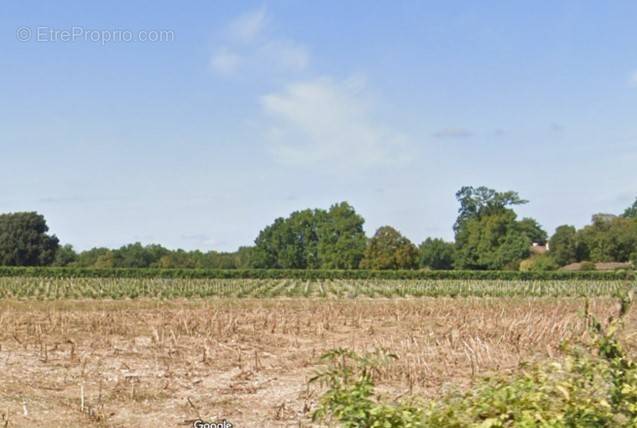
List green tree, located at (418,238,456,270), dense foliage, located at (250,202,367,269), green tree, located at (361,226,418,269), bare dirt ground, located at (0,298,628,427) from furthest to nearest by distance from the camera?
green tree, located at (418,238,456,270), dense foliage, located at (250,202,367,269), green tree, located at (361,226,418,269), bare dirt ground, located at (0,298,628,427)

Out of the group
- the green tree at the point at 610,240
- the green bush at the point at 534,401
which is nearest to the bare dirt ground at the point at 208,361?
the green bush at the point at 534,401

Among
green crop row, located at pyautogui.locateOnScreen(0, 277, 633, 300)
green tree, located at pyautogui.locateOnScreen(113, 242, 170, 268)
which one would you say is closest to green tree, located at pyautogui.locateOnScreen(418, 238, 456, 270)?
green tree, located at pyautogui.locateOnScreen(113, 242, 170, 268)

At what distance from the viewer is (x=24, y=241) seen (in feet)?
284

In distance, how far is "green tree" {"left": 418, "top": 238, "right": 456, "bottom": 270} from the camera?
342ft

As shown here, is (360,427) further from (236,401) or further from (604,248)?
(604,248)

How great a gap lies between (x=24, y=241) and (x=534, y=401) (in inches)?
3618

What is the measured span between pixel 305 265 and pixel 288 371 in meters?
88.9

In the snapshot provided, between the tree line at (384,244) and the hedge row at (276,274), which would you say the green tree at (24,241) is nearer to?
the tree line at (384,244)

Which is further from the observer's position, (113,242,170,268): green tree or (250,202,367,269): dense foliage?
(113,242,170,268): green tree

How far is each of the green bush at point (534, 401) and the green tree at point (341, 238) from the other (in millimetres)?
88373

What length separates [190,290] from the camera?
39.1m

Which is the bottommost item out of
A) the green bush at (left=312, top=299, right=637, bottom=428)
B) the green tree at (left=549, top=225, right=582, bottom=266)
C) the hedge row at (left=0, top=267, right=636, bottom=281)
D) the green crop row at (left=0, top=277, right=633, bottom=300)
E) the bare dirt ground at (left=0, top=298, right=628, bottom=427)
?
the bare dirt ground at (left=0, top=298, right=628, bottom=427)

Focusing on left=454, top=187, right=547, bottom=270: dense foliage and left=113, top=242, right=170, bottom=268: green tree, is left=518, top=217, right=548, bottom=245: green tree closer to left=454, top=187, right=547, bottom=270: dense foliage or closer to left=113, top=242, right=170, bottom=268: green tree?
left=454, top=187, right=547, bottom=270: dense foliage

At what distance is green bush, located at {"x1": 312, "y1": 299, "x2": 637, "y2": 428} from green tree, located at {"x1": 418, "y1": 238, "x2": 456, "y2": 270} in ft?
333
